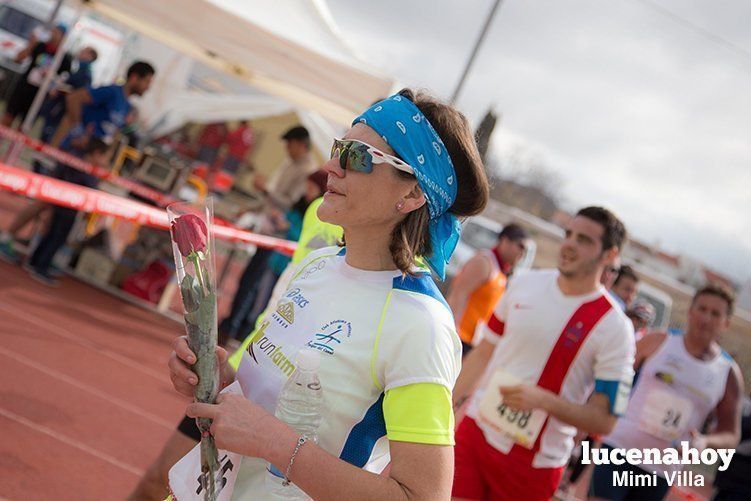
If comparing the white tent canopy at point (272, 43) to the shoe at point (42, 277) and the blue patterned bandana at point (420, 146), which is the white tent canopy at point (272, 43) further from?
the blue patterned bandana at point (420, 146)

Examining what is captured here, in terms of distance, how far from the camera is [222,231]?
19.6 ft

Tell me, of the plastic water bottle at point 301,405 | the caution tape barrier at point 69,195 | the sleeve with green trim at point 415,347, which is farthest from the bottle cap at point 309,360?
the caution tape barrier at point 69,195

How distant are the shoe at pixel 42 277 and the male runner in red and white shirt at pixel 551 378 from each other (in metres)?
5.34

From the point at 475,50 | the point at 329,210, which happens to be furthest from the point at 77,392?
the point at 475,50

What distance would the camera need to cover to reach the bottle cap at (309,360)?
1743 mm

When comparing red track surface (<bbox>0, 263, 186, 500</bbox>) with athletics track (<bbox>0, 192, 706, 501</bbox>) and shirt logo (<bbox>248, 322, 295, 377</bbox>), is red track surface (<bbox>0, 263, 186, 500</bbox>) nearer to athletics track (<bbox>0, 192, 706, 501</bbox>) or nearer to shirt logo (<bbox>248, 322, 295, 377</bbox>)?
athletics track (<bbox>0, 192, 706, 501</bbox>)

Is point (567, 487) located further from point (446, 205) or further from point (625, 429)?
point (446, 205)

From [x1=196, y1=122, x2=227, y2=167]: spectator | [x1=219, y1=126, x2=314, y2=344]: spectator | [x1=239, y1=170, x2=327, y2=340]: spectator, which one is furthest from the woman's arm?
[x1=196, y1=122, x2=227, y2=167]: spectator

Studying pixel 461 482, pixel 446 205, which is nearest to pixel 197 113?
pixel 461 482

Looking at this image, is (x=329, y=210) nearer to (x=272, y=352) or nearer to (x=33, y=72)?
(x=272, y=352)

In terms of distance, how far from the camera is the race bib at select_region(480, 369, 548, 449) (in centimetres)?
380

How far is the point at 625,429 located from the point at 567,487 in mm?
3975

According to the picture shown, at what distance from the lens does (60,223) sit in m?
7.72

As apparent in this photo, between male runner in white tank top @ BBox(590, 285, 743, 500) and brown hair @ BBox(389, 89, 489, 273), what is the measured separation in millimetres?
3567
